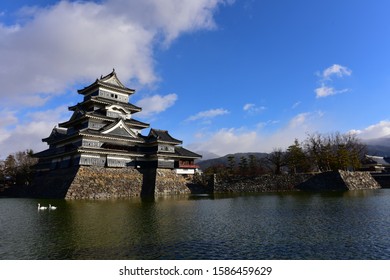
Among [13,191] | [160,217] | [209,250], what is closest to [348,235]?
[209,250]

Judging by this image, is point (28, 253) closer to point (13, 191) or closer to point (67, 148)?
point (67, 148)

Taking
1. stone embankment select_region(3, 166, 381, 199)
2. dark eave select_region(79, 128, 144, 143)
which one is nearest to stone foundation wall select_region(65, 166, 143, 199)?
stone embankment select_region(3, 166, 381, 199)

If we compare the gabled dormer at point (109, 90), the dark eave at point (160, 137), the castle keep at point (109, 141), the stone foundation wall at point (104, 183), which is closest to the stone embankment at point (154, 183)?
the stone foundation wall at point (104, 183)

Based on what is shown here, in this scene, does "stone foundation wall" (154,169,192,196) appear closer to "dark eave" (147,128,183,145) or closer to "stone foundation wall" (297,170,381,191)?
"dark eave" (147,128,183,145)

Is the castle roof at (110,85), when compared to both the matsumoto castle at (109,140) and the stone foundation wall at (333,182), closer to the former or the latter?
the matsumoto castle at (109,140)

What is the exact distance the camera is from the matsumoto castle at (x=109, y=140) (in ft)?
116

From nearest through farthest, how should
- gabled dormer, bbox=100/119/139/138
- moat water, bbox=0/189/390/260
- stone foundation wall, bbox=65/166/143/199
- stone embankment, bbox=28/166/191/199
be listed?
moat water, bbox=0/189/390/260 < stone foundation wall, bbox=65/166/143/199 < stone embankment, bbox=28/166/191/199 < gabled dormer, bbox=100/119/139/138

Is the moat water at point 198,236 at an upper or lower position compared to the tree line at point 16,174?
lower

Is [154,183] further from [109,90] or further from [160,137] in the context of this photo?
[109,90]

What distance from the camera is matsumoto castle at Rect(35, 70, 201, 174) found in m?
35.2

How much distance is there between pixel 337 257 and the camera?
355 inches

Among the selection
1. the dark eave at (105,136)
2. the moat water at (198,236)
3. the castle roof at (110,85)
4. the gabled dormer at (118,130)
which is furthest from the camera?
the castle roof at (110,85)

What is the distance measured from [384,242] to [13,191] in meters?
44.2

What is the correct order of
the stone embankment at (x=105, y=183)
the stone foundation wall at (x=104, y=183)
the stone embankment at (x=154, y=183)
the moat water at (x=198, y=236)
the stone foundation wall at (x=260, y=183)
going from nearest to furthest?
1. the moat water at (x=198, y=236)
2. the stone foundation wall at (x=104, y=183)
3. the stone embankment at (x=105, y=183)
4. the stone embankment at (x=154, y=183)
5. the stone foundation wall at (x=260, y=183)
